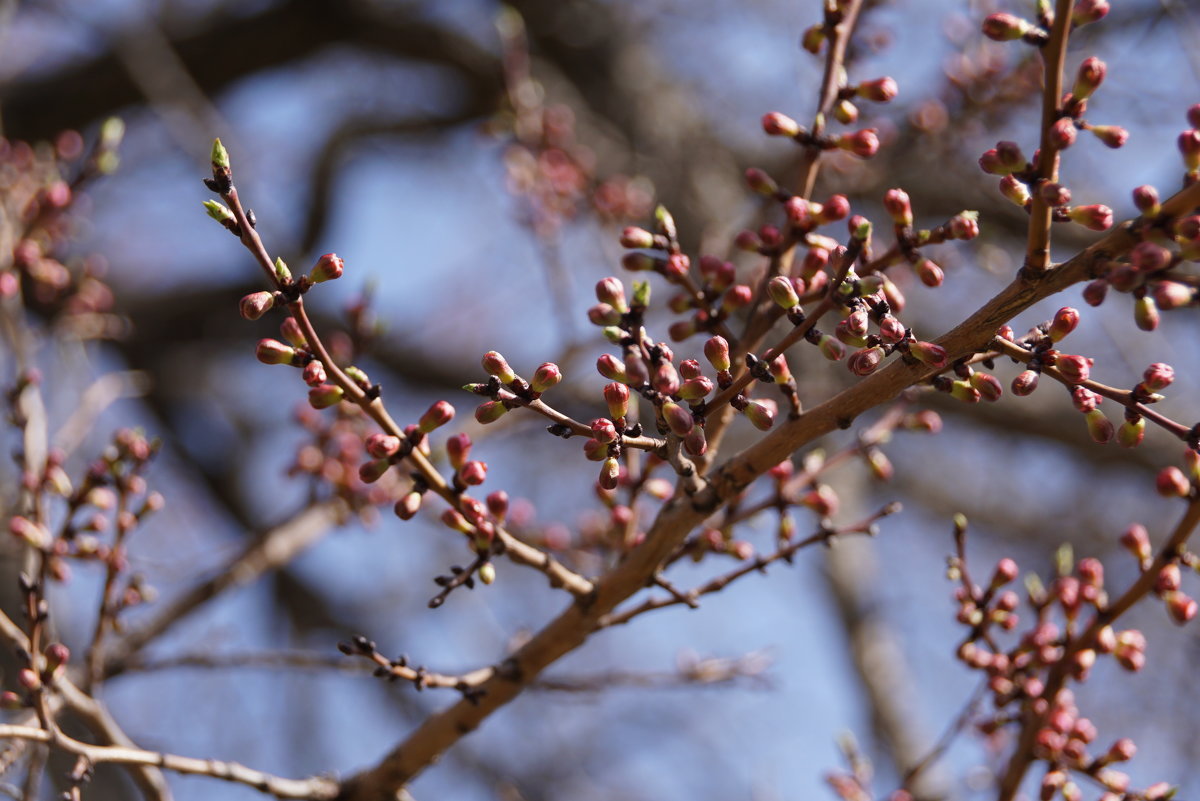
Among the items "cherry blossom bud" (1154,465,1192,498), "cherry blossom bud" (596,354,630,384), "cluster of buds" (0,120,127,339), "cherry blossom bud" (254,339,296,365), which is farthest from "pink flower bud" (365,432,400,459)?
"cluster of buds" (0,120,127,339)

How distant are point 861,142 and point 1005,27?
0.37m

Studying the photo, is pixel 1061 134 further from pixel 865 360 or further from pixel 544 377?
pixel 544 377

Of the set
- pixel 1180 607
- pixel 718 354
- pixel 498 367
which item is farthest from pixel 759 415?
pixel 1180 607

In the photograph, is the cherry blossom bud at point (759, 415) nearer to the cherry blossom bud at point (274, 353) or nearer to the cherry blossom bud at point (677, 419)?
the cherry blossom bud at point (677, 419)

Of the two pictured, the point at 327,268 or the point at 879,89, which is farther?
the point at 879,89

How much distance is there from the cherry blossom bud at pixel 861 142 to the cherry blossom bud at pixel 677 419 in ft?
2.22

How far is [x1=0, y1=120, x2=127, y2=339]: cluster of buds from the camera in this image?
2326mm

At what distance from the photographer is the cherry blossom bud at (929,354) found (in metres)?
1.07

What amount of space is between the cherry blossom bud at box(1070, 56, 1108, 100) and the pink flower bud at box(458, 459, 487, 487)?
86cm

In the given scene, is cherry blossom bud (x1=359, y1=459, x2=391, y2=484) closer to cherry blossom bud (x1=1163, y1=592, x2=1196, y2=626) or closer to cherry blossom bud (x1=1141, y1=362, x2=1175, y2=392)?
cherry blossom bud (x1=1141, y1=362, x2=1175, y2=392)

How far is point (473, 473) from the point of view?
132cm

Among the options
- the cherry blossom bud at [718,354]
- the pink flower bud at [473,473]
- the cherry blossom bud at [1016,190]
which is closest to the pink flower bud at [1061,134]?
the cherry blossom bud at [1016,190]

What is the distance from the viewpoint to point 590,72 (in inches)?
251

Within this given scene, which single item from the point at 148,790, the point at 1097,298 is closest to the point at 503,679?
the point at 148,790
